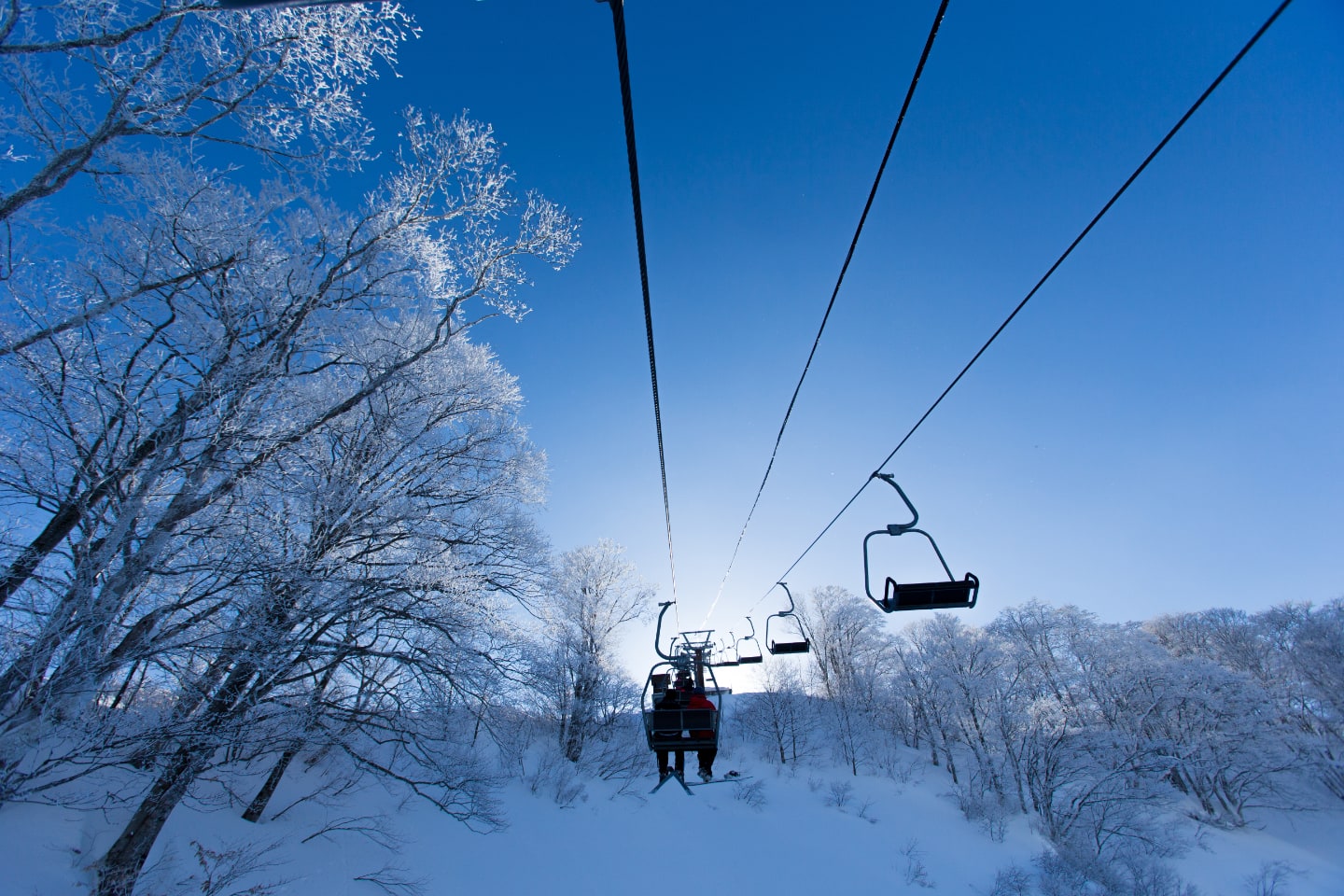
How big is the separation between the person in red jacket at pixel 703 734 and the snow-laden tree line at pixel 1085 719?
14738 mm

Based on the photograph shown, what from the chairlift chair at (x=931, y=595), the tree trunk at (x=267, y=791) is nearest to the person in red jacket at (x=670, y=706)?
the chairlift chair at (x=931, y=595)

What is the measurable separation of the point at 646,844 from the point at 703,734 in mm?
8931

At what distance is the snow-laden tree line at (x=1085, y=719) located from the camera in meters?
18.3

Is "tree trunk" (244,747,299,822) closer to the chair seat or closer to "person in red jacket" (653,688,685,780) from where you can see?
"person in red jacket" (653,688,685,780)

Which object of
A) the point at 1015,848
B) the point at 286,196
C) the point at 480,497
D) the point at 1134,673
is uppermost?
the point at 286,196

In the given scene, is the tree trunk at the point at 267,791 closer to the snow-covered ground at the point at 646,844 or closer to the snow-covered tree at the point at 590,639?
the snow-covered ground at the point at 646,844

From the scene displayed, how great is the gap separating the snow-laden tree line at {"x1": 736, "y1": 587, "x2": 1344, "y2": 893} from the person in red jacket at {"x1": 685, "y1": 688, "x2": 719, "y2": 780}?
580 inches

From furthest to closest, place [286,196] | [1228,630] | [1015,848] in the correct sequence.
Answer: [1228,630], [1015,848], [286,196]

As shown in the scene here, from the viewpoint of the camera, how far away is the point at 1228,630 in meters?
33.2

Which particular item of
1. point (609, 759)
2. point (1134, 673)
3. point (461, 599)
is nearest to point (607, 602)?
point (609, 759)

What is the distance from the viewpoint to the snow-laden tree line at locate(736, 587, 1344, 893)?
18312mm

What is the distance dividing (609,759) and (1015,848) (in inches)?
589

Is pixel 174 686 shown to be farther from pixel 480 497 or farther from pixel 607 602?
pixel 607 602

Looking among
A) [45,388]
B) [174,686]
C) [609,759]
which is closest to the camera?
[45,388]
